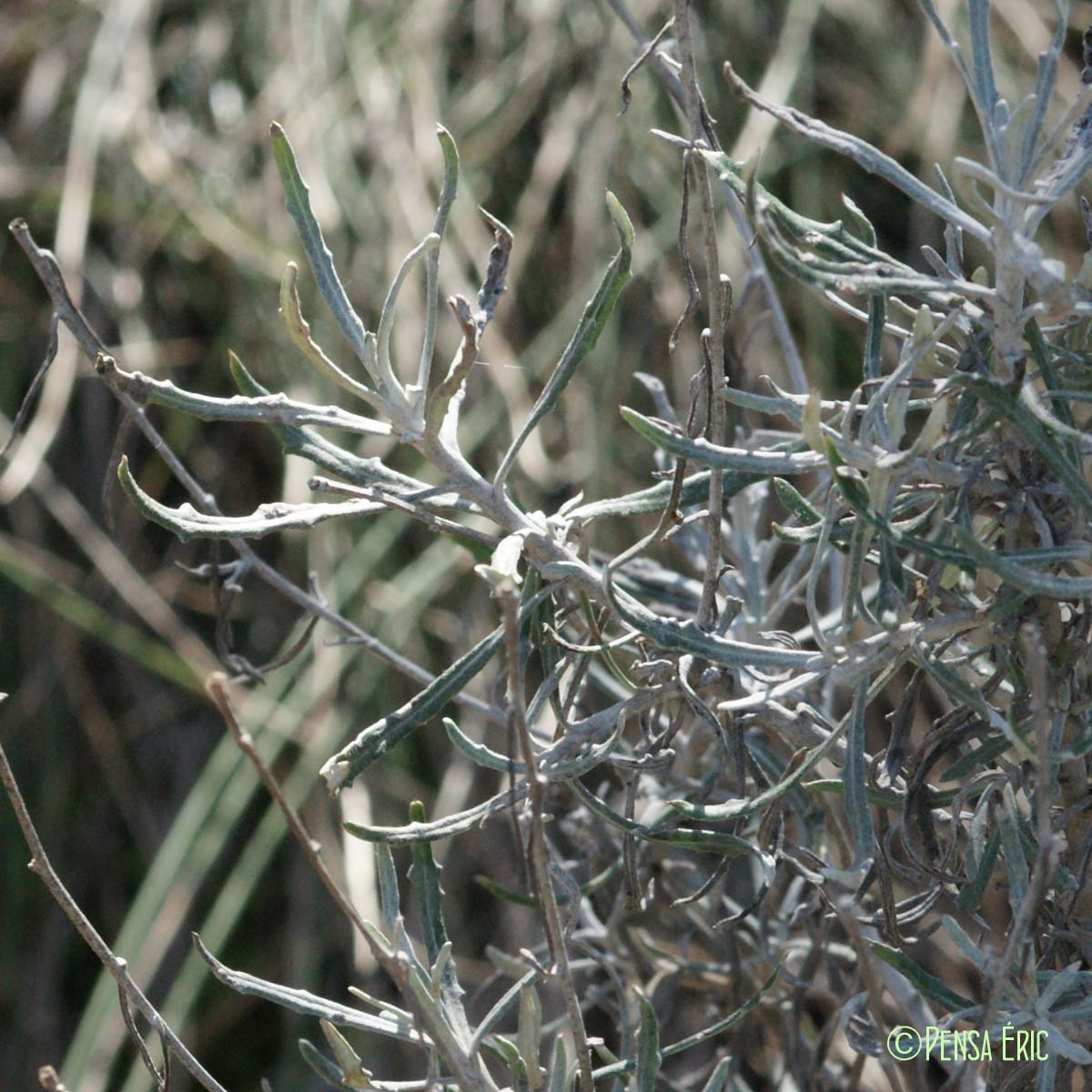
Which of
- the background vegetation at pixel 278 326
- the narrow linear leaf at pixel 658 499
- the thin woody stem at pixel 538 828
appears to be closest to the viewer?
the thin woody stem at pixel 538 828

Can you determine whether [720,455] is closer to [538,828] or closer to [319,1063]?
[538,828]

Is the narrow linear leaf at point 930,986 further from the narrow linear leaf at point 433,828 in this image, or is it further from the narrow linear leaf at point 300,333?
the narrow linear leaf at point 300,333

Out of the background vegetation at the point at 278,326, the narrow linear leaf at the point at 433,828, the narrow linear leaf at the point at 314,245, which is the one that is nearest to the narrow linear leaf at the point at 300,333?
the narrow linear leaf at the point at 314,245

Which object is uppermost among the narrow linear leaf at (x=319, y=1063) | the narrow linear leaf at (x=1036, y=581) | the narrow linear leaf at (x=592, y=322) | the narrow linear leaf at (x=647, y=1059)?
the narrow linear leaf at (x=592, y=322)

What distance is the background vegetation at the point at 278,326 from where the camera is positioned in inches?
44.0

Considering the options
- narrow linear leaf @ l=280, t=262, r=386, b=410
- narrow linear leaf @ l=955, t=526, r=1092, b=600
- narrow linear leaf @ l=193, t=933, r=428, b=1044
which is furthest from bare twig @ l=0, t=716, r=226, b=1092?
narrow linear leaf @ l=955, t=526, r=1092, b=600

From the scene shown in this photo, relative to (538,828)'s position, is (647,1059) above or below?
below

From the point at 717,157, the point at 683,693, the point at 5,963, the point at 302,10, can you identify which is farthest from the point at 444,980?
the point at 302,10

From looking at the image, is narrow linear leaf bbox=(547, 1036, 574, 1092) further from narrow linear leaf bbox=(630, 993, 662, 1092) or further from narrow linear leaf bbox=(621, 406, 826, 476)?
narrow linear leaf bbox=(621, 406, 826, 476)

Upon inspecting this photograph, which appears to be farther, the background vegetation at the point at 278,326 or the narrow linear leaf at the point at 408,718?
the background vegetation at the point at 278,326

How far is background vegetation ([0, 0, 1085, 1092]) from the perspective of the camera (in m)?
1.12

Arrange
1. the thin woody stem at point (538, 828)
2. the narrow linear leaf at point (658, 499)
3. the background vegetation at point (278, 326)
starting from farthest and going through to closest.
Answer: the background vegetation at point (278, 326), the narrow linear leaf at point (658, 499), the thin woody stem at point (538, 828)

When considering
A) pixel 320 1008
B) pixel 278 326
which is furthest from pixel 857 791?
pixel 278 326

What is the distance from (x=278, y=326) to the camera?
1227 millimetres
